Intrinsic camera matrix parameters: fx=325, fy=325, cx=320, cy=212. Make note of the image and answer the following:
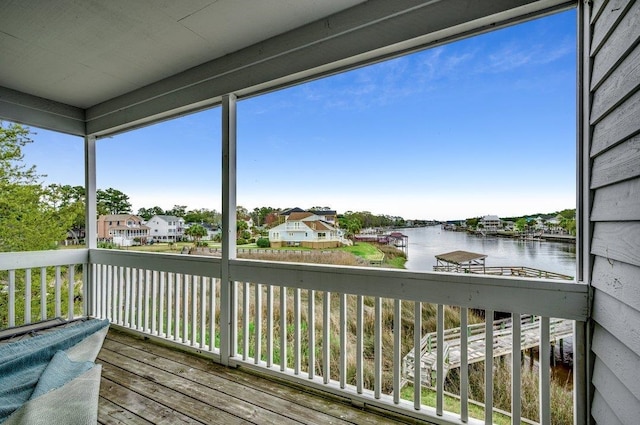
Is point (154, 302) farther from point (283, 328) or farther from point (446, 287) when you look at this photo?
point (446, 287)

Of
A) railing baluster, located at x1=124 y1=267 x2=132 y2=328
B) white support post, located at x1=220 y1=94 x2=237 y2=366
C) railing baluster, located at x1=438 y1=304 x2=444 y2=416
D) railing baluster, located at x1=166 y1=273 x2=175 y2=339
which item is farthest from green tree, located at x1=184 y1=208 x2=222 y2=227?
railing baluster, located at x1=438 y1=304 x2=444 y2=416

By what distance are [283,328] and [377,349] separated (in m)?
0.72

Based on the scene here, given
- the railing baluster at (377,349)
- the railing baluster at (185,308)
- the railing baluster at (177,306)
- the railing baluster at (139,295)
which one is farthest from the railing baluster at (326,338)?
the railing baluster at (139,295)

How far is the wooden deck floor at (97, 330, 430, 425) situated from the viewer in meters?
1.88

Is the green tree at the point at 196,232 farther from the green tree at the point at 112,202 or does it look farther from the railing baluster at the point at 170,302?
the green tree at the point at 112,202

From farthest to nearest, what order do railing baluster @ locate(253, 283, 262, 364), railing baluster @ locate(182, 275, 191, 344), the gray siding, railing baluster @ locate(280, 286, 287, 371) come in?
railing baluster @ locate(182, 275, 191, 344) → railing baluster @ locate(253, 283, 262, 364) → railing baluster @ locate(280, 286, 287, 371) → the gray siding

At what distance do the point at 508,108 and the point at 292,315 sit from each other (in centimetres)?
199

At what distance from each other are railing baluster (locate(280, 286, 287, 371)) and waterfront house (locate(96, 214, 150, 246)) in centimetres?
190

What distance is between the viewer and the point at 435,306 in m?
1.99

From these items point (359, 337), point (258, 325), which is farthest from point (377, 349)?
point (258, 325)

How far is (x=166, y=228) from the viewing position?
10.9ft

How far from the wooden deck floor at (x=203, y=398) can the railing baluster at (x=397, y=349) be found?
0.15m

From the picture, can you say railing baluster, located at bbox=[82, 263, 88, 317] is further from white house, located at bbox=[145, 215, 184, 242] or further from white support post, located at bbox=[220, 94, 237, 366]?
white support post, located at bbox=[220, 94, 237, 366]

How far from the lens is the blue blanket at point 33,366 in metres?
1.38
